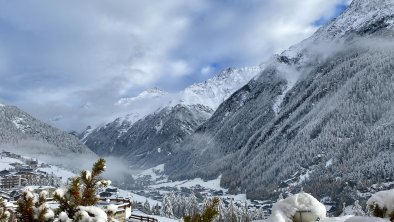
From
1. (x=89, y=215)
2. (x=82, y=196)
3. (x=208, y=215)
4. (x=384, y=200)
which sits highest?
(x=82, y=196)

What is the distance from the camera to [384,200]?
35.4ft

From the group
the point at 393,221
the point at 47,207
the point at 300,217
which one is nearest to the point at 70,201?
the point at 47,207

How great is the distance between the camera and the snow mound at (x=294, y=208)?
13096 mm

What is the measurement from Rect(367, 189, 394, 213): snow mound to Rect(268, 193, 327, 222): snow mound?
8.14 feet

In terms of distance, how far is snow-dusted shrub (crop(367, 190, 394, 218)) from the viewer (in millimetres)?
10547

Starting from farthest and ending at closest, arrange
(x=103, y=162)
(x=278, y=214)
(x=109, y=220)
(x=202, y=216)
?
(x=278, y=214), (x=109, y=220), (x=103, y=162), (x=202, y=216)

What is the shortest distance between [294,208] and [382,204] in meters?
2.98

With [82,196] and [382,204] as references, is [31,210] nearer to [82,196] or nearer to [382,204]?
[82,196]

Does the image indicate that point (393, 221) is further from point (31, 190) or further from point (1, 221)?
point (1, 221)

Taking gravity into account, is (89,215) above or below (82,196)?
below

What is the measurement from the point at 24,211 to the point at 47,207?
0.40 metres

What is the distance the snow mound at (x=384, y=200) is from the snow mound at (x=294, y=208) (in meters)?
2.48

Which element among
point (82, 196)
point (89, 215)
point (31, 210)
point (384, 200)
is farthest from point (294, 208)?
point (31, 210)

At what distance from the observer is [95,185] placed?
8875 millimetres
